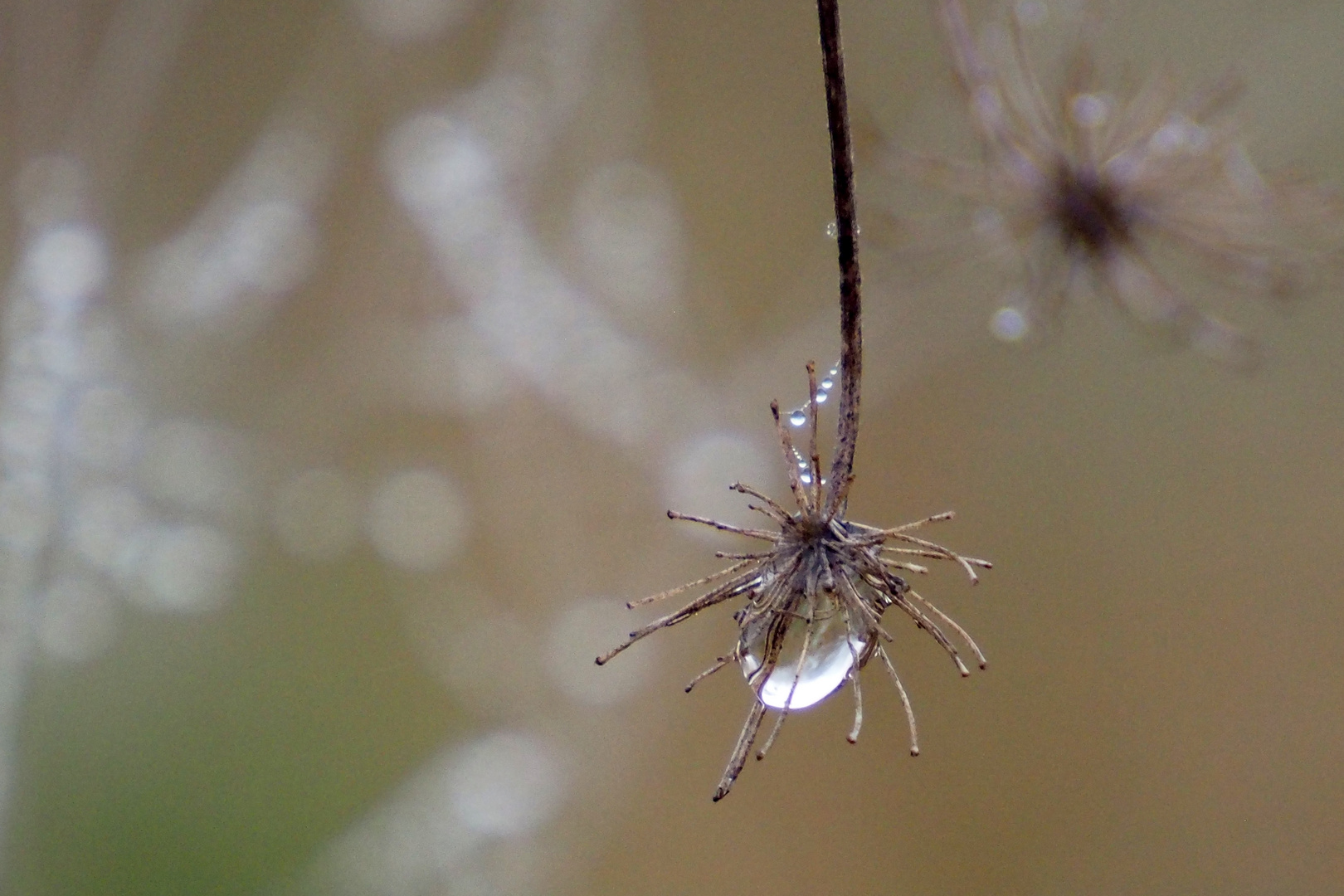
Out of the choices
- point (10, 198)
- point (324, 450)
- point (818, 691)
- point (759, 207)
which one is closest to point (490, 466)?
point (324, 450)

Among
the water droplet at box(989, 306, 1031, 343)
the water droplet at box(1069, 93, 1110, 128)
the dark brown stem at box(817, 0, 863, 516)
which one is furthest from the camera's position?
the water droplet at box(989, 306, 1031, 343)

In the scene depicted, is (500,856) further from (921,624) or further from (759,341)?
(921,624)

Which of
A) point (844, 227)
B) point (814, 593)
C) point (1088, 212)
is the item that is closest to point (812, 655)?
point (814, 593)

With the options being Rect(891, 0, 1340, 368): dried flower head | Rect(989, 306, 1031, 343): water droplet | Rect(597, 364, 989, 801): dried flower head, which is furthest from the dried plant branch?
Rect(989, 306, 1031, 343): water droplet

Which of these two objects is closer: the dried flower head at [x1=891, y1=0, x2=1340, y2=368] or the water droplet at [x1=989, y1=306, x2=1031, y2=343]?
the dried flower head at [x1=891, y1=0, x2=1340, y2=368]

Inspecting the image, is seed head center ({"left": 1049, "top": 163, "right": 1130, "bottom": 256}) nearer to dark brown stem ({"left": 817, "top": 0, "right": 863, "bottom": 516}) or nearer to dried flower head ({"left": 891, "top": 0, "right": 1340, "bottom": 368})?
dried flower head ({"left": 891, "top": 0, "right": 1340, "bottom": 368})

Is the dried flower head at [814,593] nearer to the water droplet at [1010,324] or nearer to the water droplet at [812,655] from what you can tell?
the water droplet at [812,655]

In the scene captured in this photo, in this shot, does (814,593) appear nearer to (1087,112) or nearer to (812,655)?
(812,655)
